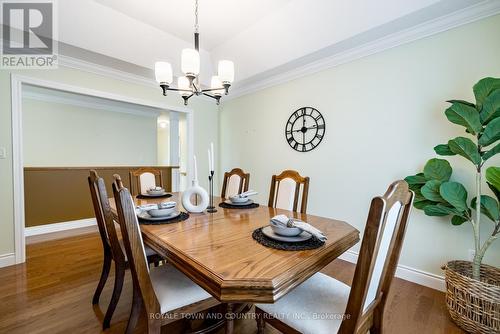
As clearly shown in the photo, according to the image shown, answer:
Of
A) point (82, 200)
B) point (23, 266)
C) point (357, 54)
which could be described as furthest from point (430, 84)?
point (82, 200)

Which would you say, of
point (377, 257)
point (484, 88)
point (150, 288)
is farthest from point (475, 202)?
point (150, 288)

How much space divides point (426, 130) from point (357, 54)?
3.55 ft

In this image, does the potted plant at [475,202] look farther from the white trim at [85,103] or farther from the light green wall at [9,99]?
the white trim at [85,103]

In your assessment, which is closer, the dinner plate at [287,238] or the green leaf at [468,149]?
the dinner plate at [287,238]

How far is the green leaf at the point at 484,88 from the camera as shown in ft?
4.66

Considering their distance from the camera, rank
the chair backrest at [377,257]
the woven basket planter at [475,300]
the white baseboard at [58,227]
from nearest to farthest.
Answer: the chair backrest at [377,257] < the woven basket planter at [475,300] < the white baseboard at [58,227]

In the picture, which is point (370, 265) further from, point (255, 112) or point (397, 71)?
point (255, 112)

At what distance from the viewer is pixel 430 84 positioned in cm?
202

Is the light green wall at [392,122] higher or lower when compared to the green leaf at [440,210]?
higher

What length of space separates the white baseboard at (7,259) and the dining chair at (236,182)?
2373mm

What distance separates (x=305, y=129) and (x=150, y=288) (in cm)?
249

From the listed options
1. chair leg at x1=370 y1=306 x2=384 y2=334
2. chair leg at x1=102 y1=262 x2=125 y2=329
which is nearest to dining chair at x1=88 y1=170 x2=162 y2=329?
chair leg at x1=102 y1=262 x2=125 y2=329

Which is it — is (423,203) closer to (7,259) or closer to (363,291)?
(363,291)

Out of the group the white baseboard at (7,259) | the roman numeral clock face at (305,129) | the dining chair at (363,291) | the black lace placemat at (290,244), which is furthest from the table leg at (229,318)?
the white baseboard at (7,259)
